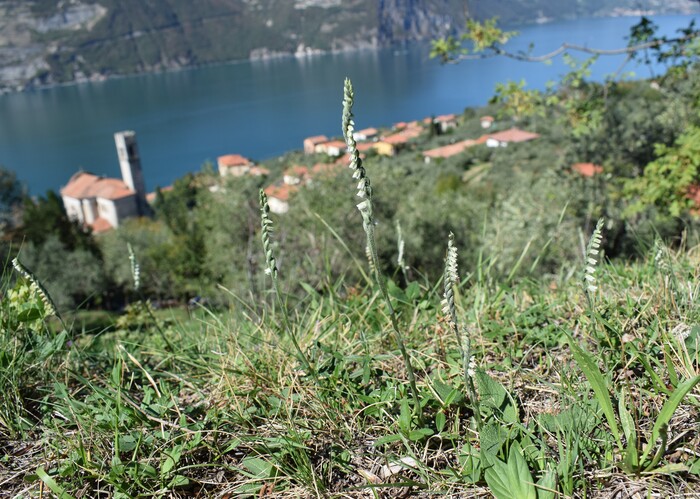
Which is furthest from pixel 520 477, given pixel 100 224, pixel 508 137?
pixel 100 224

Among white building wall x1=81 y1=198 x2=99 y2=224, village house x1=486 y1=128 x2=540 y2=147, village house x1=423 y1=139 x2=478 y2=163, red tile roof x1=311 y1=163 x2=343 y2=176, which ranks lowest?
white building wall x1=81 y1=198 x2=99 y2=224

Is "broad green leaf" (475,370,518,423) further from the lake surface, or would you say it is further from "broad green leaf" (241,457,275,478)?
the lake surface

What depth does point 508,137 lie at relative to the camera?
62.5 m

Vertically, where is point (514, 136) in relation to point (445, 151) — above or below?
above

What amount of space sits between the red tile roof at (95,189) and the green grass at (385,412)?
211 feet

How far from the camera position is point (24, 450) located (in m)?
2.16

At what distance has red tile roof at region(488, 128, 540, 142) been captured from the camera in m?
61.1

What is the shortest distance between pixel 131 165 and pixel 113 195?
4.48 m

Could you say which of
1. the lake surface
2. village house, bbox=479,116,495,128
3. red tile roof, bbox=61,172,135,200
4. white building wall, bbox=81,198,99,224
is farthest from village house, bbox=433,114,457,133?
white building wall, bbox=81,198,99,224

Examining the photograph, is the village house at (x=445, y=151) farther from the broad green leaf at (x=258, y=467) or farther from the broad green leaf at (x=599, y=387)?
the broad green leaf at (x=258, y=467)

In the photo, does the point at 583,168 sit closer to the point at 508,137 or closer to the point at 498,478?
the point at 498,478

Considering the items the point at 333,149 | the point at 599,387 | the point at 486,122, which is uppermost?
the point at 599,387

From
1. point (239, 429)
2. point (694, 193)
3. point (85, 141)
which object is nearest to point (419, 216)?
point (694, 193)

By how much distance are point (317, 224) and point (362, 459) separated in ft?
52.9
